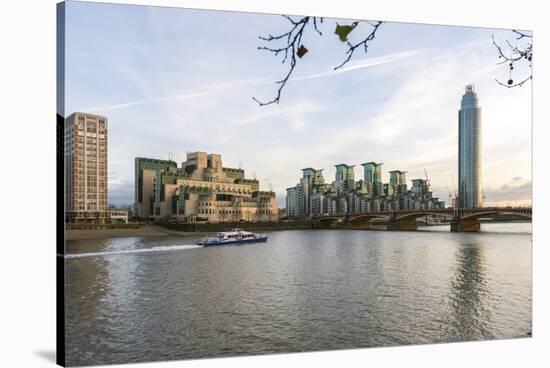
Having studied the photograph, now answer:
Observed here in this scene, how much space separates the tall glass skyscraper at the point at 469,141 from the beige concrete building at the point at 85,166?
3.11 m

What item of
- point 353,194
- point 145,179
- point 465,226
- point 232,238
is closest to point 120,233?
point 145,179

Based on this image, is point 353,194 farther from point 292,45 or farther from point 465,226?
point 292,45

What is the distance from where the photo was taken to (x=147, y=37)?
395cm

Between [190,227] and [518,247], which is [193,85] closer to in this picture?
[190,227]

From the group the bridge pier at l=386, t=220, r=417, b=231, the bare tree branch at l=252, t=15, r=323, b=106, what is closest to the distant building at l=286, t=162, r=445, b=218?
the bridge pier at l=386, t=220, r=417, b=231

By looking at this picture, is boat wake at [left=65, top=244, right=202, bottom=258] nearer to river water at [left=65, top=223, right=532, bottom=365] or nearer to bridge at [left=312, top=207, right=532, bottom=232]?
river water at [left=65, top=223, right=532, bottom=365]

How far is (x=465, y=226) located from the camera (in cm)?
648

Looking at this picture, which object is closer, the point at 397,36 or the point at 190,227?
the point at 397,36

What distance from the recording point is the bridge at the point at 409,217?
490 cm

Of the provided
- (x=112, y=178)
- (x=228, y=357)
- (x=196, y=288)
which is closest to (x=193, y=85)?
(x=112, y=178)

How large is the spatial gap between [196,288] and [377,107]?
9.21 ft

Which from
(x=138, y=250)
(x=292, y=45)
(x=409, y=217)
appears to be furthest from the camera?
(x=409, y=217)

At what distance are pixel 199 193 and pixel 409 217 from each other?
2386mm

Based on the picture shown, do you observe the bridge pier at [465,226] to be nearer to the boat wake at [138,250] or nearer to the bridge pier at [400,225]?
the bridge pier at [400,225]
